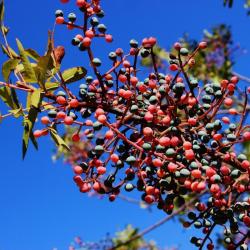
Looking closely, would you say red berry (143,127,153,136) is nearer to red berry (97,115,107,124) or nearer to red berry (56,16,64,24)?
red berry (97,115,107,124)

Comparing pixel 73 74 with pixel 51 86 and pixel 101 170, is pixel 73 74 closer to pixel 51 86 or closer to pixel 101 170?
pixel 51 86

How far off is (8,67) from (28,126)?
204 mm

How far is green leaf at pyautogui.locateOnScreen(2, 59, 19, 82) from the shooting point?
59.4 inches

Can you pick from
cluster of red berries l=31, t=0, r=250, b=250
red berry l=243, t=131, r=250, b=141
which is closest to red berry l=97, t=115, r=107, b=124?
cluster of red berries l=31, t=0, r=250, b=250

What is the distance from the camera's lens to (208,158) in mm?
1522

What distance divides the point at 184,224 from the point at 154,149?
0.35 m

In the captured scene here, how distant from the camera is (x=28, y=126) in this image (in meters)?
1.50

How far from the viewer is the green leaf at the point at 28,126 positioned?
4.85 feet

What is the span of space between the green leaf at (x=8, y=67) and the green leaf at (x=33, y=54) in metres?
0.05

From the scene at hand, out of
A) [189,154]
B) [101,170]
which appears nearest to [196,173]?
[189,154]

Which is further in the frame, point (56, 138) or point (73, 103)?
point (56, 138)

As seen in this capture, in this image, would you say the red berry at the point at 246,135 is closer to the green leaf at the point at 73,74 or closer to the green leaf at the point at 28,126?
the green leaf at the point at 73,74

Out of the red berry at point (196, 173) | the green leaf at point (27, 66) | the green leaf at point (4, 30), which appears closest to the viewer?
the red berry at point (196, 173)

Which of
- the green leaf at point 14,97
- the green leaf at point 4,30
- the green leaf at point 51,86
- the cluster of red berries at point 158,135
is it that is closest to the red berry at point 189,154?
the cluster of red berries at point 158,135
